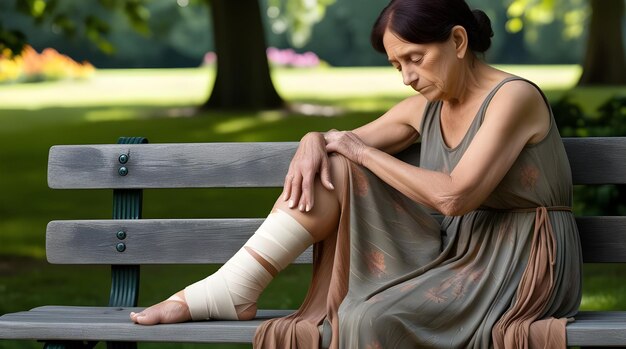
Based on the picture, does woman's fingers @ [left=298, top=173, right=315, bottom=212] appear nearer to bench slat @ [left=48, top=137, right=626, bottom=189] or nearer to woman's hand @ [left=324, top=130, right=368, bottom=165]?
woman's hand @ [left=324, top=130, right=368, bottom=165]

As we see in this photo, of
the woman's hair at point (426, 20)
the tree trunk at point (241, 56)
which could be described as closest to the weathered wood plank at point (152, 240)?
the woman's hair at point (426, 20)

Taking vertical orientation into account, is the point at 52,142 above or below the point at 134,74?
above

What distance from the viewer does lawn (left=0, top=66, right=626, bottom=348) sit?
7.50m

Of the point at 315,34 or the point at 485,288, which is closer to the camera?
the point at 485,288

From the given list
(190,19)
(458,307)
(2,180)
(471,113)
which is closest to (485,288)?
(458,307)

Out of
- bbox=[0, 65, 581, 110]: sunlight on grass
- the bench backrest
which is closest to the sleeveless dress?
the bench backrest

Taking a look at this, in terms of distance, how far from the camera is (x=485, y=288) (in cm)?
381

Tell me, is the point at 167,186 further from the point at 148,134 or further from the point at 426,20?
the point at 148,134

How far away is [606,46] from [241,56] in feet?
20.8

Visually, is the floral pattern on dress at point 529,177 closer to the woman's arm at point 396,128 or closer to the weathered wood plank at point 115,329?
the woman's arm at point 396,128

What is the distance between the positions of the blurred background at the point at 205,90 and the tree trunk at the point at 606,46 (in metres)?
0.02

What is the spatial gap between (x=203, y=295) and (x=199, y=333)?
A: 142mm

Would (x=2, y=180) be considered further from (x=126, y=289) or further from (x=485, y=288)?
(x=485, y=288)

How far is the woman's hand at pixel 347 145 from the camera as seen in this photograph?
391 cm
